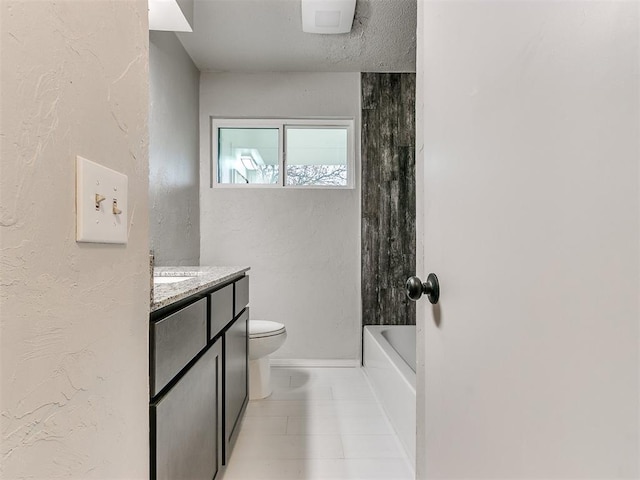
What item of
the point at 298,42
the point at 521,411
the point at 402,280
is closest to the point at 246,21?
the point at 298,42

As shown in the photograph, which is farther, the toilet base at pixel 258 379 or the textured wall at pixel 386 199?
the textured wall at pixel 386 199

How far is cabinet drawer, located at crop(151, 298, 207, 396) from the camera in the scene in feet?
2.85

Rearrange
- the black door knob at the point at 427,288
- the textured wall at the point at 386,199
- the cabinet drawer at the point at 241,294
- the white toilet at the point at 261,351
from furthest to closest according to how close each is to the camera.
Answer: the textured wall at the point at 386,199 < the white toilet at the point at 261,351 < the cabinet drawer at the point at 241,294 < the black door knob at the point at 427,288

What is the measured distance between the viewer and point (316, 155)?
343 cm

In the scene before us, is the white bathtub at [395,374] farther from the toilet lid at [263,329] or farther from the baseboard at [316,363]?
the toilet lid at [263,329]

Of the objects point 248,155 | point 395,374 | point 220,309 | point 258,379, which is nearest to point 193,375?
point 220,309

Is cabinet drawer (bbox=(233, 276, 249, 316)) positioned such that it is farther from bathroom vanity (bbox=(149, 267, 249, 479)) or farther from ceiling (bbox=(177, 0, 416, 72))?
ceiling (bbox=(177, 0, 416, 72))

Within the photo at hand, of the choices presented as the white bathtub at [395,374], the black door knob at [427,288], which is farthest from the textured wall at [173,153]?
the black door knob at [427,288]

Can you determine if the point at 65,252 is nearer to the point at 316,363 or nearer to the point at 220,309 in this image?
the point at 220,309

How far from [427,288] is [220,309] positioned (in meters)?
1.00

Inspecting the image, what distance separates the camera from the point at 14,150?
1.31 ft

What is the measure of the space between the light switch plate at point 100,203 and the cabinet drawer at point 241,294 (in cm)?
134

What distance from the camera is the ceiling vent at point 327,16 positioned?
229 cm

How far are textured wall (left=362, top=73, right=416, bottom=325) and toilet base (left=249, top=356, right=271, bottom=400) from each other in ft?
3.54
